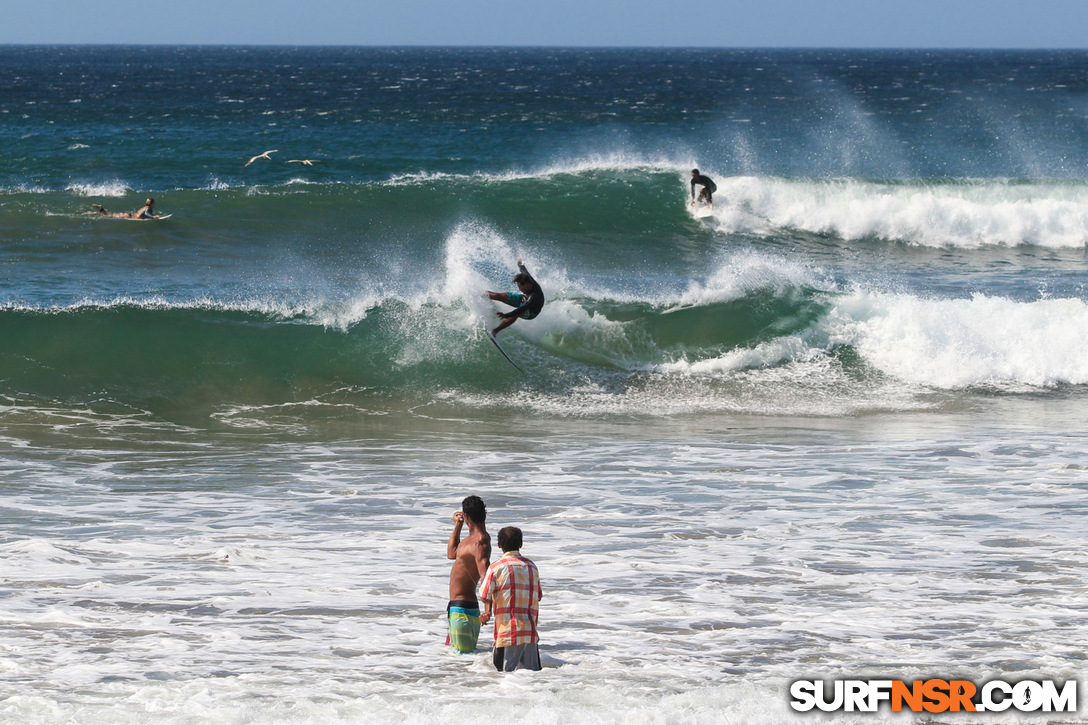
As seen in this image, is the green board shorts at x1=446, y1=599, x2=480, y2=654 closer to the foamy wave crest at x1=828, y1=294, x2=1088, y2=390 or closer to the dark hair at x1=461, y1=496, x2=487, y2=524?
the dark hair at x1=461, y1=496, x2=487, y2=524

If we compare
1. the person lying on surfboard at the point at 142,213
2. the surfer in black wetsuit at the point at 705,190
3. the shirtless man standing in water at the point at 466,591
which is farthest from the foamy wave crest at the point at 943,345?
the person lying on surfboard at the point at 142,213

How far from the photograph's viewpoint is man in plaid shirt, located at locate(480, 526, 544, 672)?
633cm

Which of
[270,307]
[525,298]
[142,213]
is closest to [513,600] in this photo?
[525,298]

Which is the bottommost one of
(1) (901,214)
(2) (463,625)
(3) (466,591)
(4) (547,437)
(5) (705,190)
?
(2) (463,625)

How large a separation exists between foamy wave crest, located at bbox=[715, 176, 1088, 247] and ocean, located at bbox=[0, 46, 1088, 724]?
4.1 inches

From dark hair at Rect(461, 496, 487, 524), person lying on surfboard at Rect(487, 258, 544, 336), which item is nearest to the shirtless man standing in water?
dark hair at Rect(461, 496, 487, 524)

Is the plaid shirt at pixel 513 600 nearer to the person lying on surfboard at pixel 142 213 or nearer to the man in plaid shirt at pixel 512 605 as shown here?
the man in plaid shirt at pixel 512 605

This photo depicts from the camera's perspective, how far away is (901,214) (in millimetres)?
27234

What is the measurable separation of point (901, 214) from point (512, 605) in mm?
23396

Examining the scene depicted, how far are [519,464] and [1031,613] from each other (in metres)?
5.49

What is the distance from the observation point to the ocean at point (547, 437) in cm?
661

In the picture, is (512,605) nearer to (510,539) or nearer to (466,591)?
(510,539)

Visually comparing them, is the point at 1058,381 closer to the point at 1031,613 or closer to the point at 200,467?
the point at 1031,613

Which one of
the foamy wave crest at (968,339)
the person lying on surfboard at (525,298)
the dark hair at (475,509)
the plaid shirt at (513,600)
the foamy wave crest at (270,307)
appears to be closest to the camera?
the plaid shirt at (513,600)
